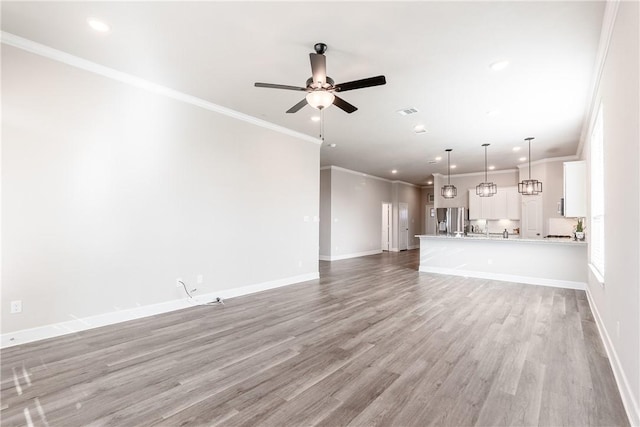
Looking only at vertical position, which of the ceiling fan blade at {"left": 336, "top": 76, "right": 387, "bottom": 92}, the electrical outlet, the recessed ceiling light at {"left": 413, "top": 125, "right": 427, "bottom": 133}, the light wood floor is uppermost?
the recessed ceiling light at {"left": 413, "top": 125, "right": 427, "bottom": 133}

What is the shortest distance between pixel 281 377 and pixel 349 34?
10.6 feet

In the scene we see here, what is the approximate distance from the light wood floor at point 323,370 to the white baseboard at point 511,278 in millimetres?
1924

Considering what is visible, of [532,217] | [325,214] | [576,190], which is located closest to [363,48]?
[576,190]

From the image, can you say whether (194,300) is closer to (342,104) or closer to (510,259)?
(342,104)

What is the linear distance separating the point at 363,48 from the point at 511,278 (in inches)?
236

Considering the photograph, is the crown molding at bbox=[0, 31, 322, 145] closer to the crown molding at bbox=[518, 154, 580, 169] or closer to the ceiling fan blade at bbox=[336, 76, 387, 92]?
the ceiling fan blade at bbox=[336, 76, 387, 92]

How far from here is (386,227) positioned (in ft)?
42.6

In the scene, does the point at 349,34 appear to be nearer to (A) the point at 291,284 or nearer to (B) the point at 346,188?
(A) the point at 291,284

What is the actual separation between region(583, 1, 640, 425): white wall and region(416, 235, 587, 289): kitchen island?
3.53 meters

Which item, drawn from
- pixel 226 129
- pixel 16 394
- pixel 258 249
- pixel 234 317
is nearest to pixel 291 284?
pixel 258 249

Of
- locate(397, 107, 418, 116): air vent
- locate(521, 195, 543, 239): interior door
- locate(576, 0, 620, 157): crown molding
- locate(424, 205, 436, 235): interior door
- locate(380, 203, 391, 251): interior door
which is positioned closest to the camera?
locate(576, 0, 620, 157): crown molding

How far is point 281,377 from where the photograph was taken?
2.51 meters

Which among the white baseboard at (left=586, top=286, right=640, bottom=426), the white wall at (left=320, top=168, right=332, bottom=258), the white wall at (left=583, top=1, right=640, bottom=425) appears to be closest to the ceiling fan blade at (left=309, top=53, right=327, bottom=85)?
the white wall at (left=583, top=1, right=640, bottom=425)

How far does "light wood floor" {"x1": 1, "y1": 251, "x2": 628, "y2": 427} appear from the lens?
204 cm
